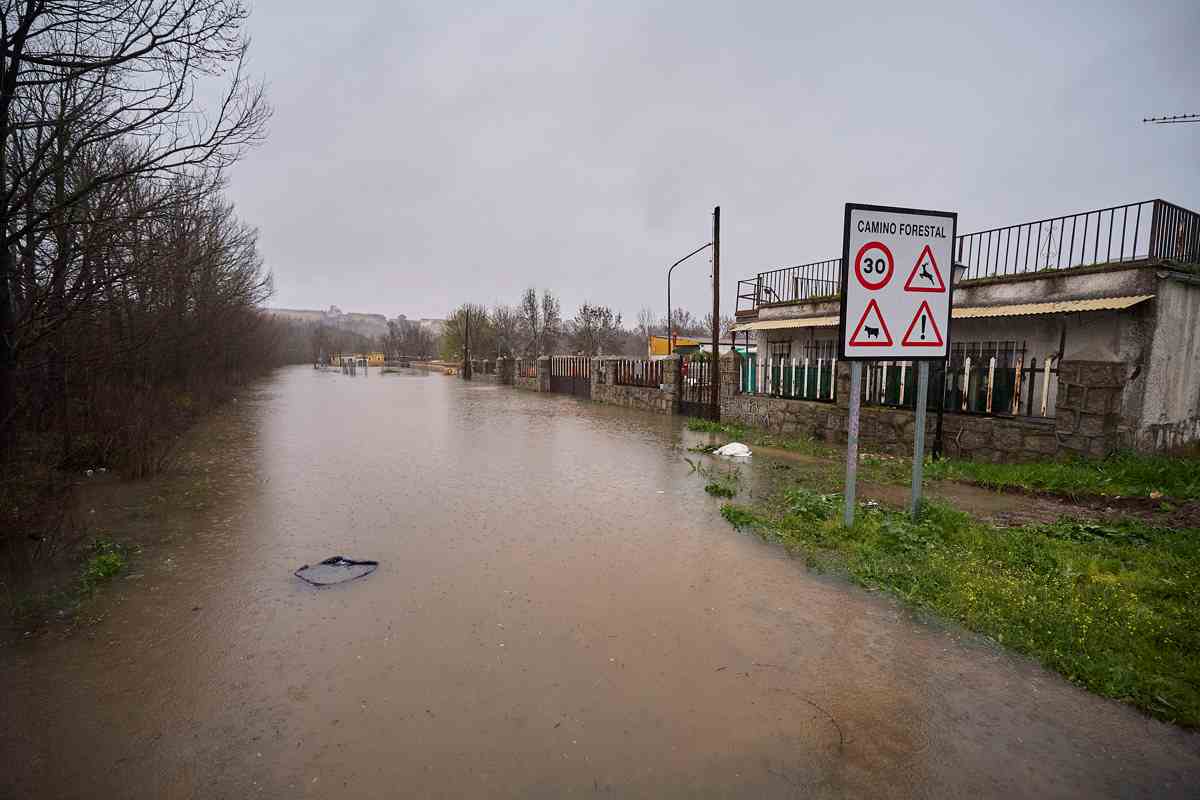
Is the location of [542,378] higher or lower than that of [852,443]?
lower

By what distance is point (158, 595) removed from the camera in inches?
173

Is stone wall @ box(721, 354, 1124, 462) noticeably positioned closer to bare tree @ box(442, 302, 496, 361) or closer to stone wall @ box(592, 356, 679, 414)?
stone wall @ box(592, 356, 679, 414)

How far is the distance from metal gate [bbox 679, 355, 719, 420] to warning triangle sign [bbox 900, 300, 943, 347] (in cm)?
1162

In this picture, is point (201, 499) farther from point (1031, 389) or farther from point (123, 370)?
point (1031, 389)

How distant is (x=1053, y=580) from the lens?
14.9 feet

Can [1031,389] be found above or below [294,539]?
above

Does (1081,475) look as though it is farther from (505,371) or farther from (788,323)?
(505,371)

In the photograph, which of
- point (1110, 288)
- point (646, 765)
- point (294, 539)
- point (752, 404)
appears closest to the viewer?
point (646, 765)

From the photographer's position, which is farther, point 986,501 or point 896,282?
point 986,501

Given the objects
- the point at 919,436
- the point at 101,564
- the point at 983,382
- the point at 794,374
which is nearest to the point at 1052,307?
the point at 983,382

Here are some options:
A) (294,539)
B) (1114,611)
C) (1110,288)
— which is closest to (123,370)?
(294,539)

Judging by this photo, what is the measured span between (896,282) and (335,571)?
5992mm

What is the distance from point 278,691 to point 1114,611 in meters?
5.33

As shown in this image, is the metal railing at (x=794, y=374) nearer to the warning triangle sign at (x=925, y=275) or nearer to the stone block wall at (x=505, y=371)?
the warning triangle sign at (x=925, y=275)
